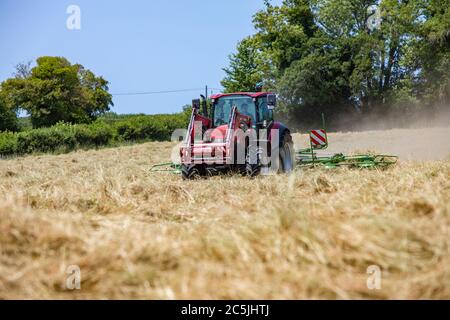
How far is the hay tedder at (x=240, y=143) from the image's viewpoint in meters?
8.47

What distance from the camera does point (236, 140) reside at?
8602mm

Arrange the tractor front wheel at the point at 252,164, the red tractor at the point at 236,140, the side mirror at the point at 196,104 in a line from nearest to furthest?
the tractor front wheel at the point at 252,164
the red tractor at the point at 236,140
the side mirror at the point at 196,104

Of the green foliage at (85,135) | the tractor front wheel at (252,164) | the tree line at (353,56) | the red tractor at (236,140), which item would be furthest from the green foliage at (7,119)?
the tractor front wheel at (252,164)

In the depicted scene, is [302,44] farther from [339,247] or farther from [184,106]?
[339,247]

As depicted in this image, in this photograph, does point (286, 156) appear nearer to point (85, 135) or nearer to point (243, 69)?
point (85, 135)

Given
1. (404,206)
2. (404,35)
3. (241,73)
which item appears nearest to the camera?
(404,206)

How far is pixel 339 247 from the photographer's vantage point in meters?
2.41

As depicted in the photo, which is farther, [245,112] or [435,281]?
[245,112]

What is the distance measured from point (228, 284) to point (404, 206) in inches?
59.6

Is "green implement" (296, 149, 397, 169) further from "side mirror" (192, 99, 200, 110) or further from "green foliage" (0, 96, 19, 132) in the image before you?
"green foliage" (0, 96, 19, 132)

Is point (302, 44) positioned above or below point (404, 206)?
above

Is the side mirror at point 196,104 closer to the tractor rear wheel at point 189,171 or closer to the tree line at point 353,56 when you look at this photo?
the tractor rear wheel at point 189,171

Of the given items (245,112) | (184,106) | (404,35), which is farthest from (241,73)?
(245,112)
